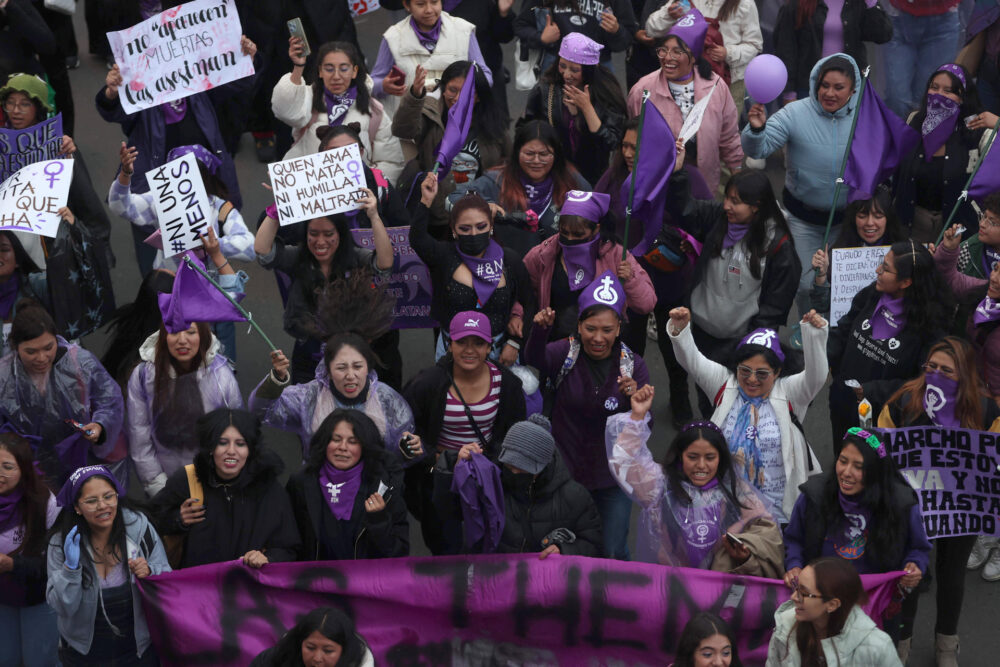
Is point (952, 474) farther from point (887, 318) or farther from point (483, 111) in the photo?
point (483, 111)

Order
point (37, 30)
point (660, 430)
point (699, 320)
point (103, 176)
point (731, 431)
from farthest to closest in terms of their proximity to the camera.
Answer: point (103, 176) < point (37, 30) < point (660, 430) < point (699, 320) < point (731, 431)

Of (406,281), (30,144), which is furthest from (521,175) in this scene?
(30,144)

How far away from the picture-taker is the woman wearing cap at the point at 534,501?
22.3ft

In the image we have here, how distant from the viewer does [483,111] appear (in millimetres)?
9148

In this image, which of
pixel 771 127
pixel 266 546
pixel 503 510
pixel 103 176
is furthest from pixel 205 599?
pixel 103 176

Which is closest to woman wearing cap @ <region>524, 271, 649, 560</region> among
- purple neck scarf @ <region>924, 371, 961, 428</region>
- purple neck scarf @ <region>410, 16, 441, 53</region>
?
purple neck scarf @ <region>924, 371, 961, 428</region>

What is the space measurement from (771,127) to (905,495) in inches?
121

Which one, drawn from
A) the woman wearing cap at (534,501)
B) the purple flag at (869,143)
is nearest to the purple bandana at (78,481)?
the woman wearing cap at (534,501)

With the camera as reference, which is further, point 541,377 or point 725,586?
point 541,377

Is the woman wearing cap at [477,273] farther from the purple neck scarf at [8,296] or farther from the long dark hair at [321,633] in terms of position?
the purple neck scarf at [8,296]

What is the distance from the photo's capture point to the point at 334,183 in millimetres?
8258

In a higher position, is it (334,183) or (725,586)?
(334,183)

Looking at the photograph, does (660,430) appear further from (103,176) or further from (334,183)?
(103,176)

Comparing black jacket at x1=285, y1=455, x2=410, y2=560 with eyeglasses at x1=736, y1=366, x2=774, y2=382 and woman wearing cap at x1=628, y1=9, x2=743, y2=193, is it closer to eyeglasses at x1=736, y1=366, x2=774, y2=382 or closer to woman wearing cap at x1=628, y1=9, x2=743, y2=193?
eyeglasses at x1=736, y1=366, x2=774, y2=382
